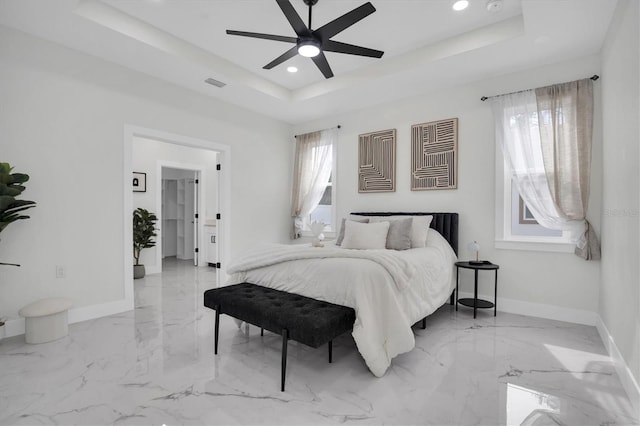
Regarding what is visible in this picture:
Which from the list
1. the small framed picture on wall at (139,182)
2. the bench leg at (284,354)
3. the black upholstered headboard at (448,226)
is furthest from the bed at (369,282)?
the small framed picture on wall at (139,182)

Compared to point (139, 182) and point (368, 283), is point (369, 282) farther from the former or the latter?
point (139, 182)

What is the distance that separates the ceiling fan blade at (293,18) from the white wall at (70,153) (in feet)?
7.60

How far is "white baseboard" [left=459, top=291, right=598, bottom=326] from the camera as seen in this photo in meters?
3.14

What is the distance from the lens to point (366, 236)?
141 inches

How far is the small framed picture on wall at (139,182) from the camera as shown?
5.57 m

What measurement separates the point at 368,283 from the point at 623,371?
1.72 meters

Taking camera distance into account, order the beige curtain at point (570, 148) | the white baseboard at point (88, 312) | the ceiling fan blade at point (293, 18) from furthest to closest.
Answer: the beige curtain at point (570, 148), the white baseboard at point (88, 312), the ceiling fan blade at point (293, 18)

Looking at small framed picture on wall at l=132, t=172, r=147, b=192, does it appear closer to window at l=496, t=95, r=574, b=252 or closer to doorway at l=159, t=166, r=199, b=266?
doorway at l=159, t=166, r=199, b=266

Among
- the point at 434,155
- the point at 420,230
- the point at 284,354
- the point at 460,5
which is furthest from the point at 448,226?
the point at 284,354

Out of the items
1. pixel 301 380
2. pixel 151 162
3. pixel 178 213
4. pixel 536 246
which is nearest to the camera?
pixel 301 380

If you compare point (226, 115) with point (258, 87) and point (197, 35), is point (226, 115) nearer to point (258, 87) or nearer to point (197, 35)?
point (258, 87)

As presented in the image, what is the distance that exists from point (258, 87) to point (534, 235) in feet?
12.4

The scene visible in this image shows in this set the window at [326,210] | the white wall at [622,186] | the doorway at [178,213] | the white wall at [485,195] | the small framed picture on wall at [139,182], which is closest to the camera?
the white wall at [622,186]

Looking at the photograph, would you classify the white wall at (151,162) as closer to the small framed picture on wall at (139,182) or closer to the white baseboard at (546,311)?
the small framed picture on wall at (139,182)
